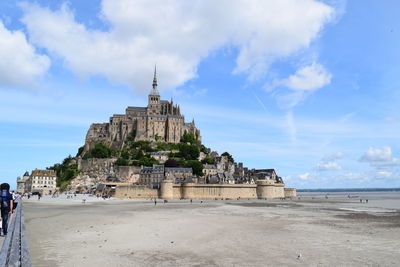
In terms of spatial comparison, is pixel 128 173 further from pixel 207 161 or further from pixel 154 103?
pixel 154 103

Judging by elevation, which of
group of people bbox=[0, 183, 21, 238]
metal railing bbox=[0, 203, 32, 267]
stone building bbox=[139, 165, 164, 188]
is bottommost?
metal railing bbox=[0, 203, 32, 267]

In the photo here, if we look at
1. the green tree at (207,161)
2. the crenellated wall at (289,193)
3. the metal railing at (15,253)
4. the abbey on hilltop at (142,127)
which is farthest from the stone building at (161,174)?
the metal railing at (15,253)

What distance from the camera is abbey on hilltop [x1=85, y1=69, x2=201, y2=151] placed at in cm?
8862

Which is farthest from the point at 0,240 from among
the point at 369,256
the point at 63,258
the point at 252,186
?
the point at 252,186

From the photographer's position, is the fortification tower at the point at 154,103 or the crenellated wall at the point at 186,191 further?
the fortification tower at the point at 154,103

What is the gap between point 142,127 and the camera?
89125mm

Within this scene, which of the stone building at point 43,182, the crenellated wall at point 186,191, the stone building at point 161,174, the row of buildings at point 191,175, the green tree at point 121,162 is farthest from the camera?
the stone building at point 43,182

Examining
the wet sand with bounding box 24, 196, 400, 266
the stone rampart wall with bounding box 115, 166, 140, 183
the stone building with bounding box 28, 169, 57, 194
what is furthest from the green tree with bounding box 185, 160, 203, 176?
the wet sand with bounding box 24, 196, 400, 266

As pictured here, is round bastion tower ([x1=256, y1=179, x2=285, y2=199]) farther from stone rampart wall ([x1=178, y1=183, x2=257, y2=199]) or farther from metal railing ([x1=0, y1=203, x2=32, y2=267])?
metal railing ([x1=0, y1=203, x2=32, y2=267])

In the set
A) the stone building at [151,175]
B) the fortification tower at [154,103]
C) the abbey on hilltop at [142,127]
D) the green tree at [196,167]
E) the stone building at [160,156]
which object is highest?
the fortification tower at [154,103]

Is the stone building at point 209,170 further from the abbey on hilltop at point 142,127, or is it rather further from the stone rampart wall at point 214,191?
the abbey on hilltop at point 142,127

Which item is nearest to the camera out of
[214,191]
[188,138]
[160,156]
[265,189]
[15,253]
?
[15,253]

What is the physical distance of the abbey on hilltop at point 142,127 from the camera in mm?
88625

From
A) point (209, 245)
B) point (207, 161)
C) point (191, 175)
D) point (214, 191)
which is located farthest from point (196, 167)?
point (209, 245)
